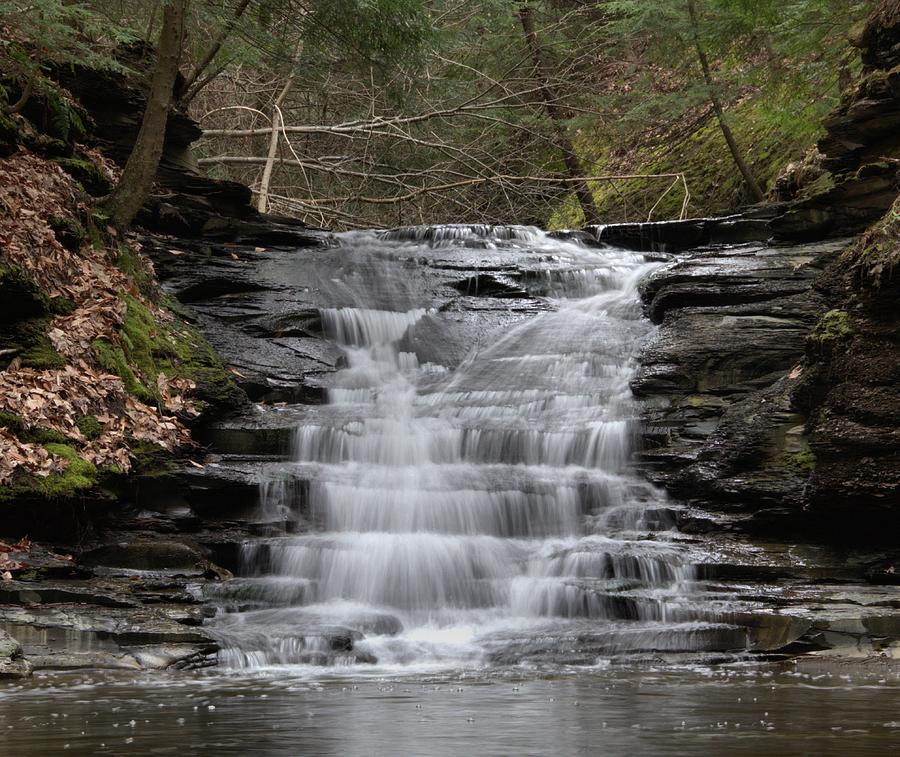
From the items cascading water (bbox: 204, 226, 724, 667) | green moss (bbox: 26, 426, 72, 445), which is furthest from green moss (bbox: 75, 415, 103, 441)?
cascading water (bbox: 204, 226, 724, 667)

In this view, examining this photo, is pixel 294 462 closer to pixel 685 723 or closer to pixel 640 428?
pixel 640 428

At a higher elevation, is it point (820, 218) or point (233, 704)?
point (820, 218)

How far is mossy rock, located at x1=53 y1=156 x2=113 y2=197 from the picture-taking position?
37.3 ft

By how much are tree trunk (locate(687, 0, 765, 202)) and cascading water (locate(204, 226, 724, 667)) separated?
19.4 ft

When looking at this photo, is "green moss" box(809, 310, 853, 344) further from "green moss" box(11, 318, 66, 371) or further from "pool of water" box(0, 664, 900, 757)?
"green moss" box(11, 318, 66, 371)

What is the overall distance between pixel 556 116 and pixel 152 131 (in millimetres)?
10653

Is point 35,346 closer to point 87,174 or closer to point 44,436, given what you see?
point 44,436

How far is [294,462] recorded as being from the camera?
29.9 feet

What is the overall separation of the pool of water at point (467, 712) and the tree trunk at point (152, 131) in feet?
24.0

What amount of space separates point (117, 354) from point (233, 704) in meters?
5.40

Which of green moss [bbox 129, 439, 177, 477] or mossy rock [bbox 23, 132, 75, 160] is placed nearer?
green moss [bbox 129, 439, 177, 477]

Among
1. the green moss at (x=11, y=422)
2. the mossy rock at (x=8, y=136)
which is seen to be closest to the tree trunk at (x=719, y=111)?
the mossy rock at (x=8, y=136)

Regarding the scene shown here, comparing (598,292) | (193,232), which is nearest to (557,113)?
(598,292)

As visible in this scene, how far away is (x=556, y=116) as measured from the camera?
20.0 meters
